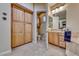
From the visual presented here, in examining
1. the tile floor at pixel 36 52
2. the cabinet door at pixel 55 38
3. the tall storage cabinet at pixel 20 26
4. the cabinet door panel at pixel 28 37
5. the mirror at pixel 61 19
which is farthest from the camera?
the cabinet door panel at pixel 28 37

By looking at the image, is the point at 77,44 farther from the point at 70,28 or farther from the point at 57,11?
the point at 57,11

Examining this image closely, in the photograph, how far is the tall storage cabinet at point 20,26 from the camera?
4375 millimetres

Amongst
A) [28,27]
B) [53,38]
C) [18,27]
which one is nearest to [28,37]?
[28,27]

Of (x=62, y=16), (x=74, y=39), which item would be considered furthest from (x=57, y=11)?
(x=74, y=39)

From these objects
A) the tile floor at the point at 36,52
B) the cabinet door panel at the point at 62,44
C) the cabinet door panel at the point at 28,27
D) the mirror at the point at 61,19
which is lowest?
the tile floor at the point at 36,52

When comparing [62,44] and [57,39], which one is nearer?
[62,44]

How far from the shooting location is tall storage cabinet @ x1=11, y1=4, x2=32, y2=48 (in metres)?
4.38

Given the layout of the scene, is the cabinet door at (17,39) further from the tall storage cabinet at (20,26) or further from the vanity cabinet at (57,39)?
the vanity cabinet at (57,39)

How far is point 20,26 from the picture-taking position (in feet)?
16.0

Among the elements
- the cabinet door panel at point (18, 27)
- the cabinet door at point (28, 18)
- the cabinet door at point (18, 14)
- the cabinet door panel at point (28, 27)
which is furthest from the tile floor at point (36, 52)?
the cabinet door at point (28, 18)

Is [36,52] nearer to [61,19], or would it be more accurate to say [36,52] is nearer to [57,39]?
[57,39]

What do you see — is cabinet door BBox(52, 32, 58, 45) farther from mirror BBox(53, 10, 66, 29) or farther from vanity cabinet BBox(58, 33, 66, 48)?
mirror BBox(53, 10, 66, 29)

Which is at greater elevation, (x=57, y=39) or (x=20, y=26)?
(x=20, y=26)

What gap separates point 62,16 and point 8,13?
8.26 feet
